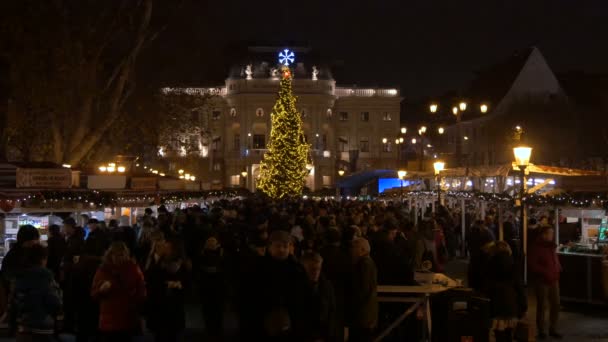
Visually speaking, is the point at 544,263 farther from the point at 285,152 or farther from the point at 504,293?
the point at 285,152

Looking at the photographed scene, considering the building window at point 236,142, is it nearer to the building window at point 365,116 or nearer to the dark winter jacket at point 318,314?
the building window at point 365,116

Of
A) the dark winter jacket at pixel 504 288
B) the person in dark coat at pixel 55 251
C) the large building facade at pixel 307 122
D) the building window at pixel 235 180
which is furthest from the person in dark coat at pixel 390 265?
the building window at pixel 235 180

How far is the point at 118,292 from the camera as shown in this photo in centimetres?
875

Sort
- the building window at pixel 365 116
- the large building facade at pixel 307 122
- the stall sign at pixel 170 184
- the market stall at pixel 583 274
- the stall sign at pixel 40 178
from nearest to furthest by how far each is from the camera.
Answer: the market stall at pixel 583 274 → the stall sign at pixel 40 178 → the stall sign at pixel 170 184 → the large building facade at pixel 307 122 → the building window at pixel 365 116

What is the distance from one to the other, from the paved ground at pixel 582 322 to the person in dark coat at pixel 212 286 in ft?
15.2

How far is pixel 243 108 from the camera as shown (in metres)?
89.4

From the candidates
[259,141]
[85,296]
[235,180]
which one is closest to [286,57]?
[259,141]

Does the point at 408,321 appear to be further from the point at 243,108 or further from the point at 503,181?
the point at 243,108

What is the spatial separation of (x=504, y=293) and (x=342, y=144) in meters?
83.9

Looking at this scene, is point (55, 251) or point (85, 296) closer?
point (85, 296)

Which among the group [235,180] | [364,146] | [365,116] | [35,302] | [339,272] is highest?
[365,116]

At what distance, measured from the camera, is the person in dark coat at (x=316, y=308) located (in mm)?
7191

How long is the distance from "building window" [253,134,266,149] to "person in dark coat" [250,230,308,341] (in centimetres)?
8392

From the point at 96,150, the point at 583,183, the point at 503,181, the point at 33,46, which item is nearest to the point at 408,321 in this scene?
the point at 583,183
